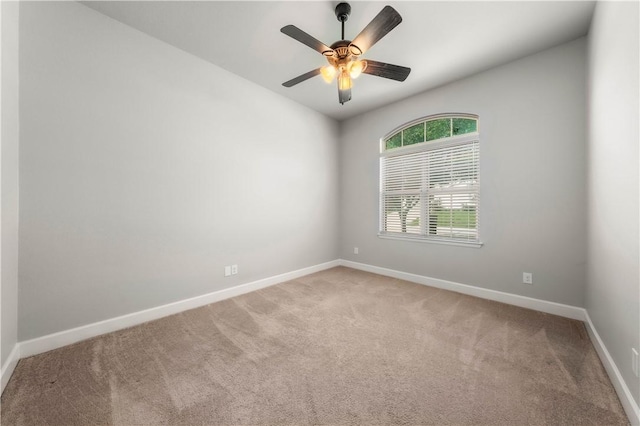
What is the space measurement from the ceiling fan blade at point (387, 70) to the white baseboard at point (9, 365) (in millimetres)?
3388

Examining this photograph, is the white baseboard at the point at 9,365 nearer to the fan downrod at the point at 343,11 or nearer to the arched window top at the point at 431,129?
the fan downrod at the point at 343,11

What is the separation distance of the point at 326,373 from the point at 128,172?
2511 millimetres

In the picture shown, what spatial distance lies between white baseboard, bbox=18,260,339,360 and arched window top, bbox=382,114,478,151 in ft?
9.78

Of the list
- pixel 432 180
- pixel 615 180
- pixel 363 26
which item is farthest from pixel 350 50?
pixel 432 180

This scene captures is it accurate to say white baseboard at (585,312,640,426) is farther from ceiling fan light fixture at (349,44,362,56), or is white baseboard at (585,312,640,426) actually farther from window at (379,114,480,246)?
ceiling fan light fixture at (349,44,362,56)

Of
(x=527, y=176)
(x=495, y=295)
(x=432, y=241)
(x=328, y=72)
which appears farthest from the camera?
(x=432, y=241)

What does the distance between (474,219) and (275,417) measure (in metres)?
3.14

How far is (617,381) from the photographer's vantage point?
147 centimetres

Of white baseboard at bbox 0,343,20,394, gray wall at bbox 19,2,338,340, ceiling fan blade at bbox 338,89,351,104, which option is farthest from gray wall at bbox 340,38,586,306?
white baseboard at bbox 0,343,20,394

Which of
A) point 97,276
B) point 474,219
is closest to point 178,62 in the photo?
point 97,276

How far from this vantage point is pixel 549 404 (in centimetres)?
139

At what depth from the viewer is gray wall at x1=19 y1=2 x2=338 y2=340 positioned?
6.25ft

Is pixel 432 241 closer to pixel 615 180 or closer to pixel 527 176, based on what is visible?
pixel 527 176

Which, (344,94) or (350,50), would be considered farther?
(344,94)
